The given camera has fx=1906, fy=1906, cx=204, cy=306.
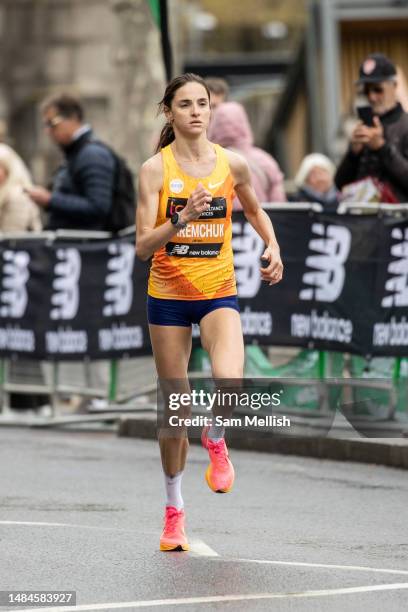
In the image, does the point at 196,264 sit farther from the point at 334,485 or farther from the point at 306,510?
the point at 334,485

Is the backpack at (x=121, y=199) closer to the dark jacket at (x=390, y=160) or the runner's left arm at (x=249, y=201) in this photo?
the dark jacket at (x=390, y=160)

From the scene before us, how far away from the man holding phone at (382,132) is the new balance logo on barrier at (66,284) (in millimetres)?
3029

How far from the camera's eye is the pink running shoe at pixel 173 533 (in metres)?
8.13

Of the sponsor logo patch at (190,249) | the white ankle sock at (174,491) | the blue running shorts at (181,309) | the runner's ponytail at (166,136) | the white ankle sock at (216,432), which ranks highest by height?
the runner's ponytail at (166,136)

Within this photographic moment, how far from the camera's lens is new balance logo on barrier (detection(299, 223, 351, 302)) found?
12.8 metres

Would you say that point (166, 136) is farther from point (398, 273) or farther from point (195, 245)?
point (398, 273)

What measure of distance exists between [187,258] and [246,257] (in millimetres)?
5241

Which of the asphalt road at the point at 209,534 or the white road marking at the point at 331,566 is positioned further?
the white road marking at the point at 331,566

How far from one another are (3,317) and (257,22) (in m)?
60.1

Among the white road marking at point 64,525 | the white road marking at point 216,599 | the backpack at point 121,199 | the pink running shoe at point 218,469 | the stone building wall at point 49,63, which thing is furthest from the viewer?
the stone building wall at point 49,63

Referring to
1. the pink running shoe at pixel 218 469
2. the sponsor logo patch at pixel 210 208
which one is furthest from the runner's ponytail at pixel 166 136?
the pink running shoe at pixel 218 469

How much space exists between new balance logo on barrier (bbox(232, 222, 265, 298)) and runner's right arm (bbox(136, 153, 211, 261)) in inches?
203

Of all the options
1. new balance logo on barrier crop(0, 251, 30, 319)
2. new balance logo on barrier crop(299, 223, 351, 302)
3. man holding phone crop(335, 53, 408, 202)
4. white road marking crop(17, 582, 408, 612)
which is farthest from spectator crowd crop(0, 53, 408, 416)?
white road marking crop(17, 582, 408, 612)

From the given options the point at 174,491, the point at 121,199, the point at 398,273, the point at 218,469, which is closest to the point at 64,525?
the point at 174,491
